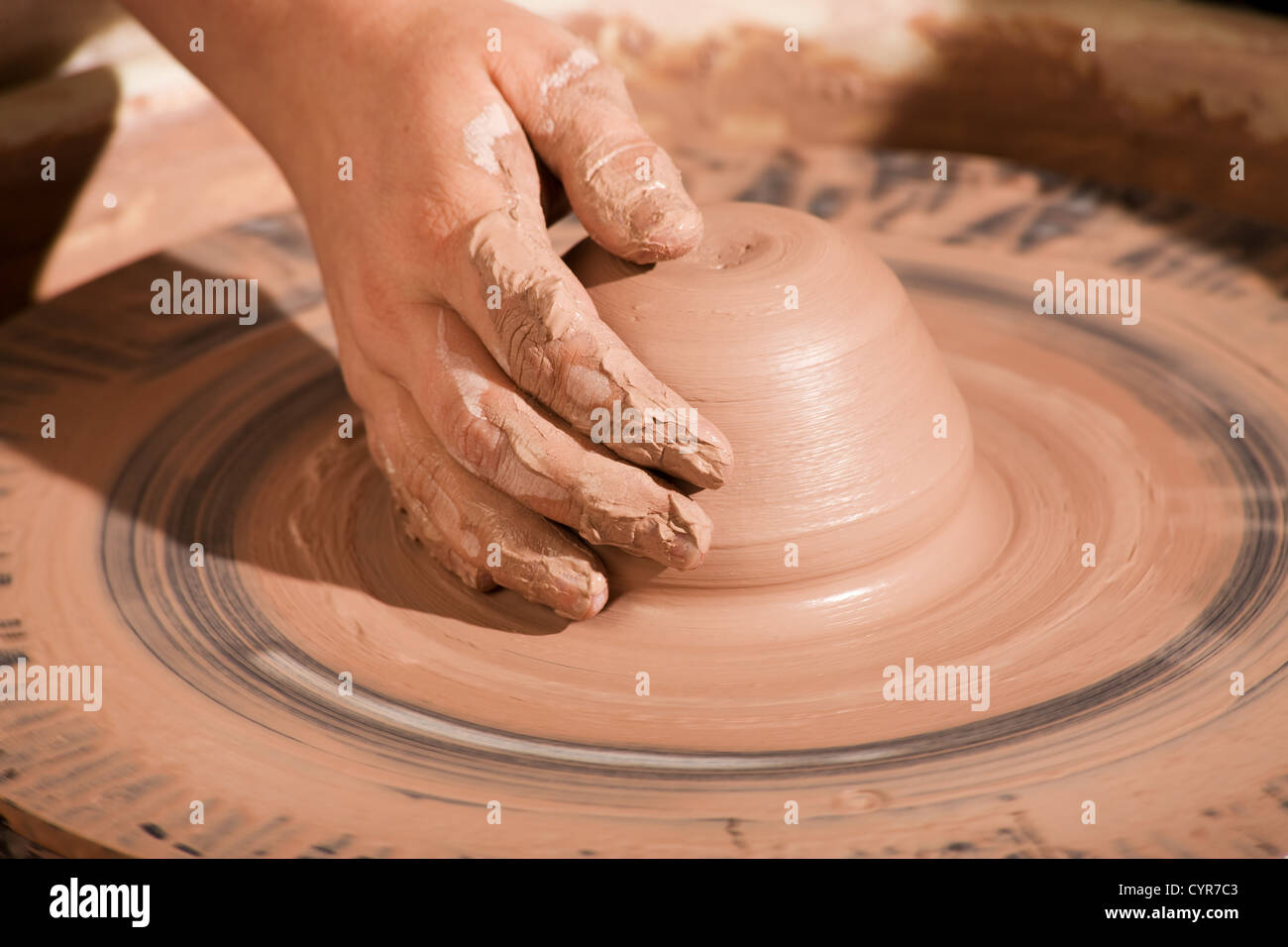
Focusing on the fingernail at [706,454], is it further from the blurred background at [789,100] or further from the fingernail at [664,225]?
the blurred background at [789,100]

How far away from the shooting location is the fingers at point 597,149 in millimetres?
1494

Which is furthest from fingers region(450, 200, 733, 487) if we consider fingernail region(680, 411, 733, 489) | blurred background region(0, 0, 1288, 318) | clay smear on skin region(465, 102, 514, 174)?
blurred background region(0, 0, 1288, 318)

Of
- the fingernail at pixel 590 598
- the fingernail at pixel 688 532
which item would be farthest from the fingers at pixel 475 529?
the fingernail at pixel 688 532

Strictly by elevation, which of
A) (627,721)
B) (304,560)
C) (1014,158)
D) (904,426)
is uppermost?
(1014,158)

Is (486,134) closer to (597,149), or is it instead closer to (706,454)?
(597,149)

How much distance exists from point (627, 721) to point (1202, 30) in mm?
1775

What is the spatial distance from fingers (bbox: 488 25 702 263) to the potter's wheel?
16.4 inches

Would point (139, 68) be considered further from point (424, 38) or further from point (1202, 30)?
point (1202, 30)

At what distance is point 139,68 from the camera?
98.8 inches

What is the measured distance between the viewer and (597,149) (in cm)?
154

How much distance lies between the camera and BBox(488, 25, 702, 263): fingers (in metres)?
1.49

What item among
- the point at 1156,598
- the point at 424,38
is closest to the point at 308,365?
the point at 424,38

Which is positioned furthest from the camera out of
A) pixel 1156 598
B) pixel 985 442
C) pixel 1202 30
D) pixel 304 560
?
pixel 1202 30

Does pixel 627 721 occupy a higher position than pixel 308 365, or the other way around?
pixel 308 365
